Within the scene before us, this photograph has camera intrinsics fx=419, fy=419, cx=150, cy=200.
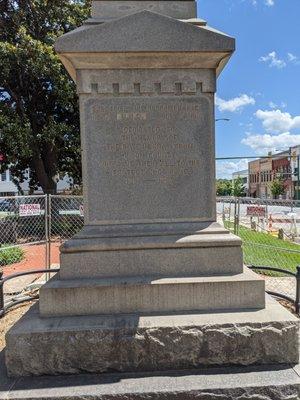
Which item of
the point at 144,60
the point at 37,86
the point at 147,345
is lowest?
the point at 147,345

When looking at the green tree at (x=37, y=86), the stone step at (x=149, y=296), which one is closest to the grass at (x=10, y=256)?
the green tree at (x=37, y=86)

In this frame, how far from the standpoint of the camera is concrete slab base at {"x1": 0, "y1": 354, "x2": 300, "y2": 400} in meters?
3.18

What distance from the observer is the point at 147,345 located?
348cm

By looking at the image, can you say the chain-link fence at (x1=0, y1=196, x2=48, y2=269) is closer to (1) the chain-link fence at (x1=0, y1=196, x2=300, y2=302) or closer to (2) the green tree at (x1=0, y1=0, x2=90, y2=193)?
(1) the chain-link fence at (x1=0, y1=196, x2=300, y2=302)

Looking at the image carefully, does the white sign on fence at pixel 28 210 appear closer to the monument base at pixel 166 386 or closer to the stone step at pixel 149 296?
the stone step at pixel 149 296

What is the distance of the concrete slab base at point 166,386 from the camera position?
3.18 metres

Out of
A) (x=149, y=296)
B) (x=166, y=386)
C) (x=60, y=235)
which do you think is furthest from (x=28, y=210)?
(x=166, y=386)

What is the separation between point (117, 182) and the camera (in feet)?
13.9

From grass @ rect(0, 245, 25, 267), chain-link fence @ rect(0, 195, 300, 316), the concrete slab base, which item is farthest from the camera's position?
grass @ rect(0, 245, 25, 267)

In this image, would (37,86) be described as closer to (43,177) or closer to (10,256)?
(43,177)

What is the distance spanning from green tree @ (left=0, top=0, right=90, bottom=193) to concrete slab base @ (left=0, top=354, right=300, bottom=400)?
696 inches

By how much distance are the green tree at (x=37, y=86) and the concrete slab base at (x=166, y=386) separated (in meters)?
17.7

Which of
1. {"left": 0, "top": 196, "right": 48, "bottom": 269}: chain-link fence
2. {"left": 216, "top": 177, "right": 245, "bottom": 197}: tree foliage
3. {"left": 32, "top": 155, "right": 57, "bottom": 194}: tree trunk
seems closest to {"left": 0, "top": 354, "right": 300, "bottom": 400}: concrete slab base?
{"left": 0, "top": 196, "right": 48, "bottom": 269}: chain-link fence

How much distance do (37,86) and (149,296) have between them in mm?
20015
